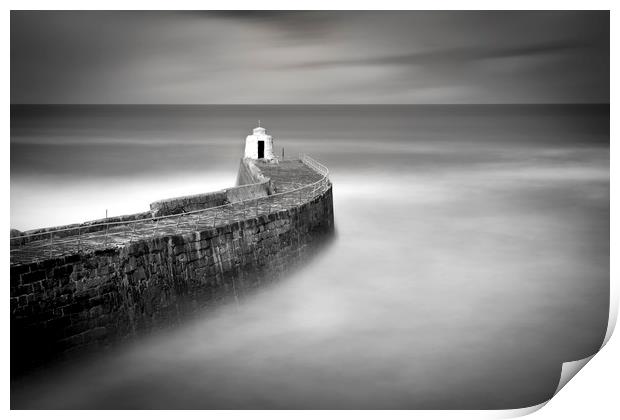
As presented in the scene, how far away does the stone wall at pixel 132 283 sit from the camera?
4.55 meters

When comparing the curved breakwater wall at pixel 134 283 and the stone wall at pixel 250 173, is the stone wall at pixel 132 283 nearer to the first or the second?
the curved breakwater wall at pixel 134 283

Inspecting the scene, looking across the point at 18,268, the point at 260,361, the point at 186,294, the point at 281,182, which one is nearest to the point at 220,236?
the point at 186,294

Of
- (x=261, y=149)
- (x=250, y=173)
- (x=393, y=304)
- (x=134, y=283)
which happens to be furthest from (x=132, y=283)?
(x=261, y=149)

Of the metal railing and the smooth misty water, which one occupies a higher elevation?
the metal railing

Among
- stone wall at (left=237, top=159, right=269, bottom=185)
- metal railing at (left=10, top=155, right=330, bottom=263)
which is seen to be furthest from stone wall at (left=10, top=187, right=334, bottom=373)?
stone wall at (left=237, top=159, right=269, bottom=185)

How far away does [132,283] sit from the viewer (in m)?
5.41

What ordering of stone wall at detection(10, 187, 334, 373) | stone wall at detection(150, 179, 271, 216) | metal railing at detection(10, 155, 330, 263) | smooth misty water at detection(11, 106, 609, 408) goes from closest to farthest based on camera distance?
smooth misty water at detection(11, 106, 609, 408), stone wall at detection(10, 187, 334, 373), metal railing at detection(10, 155, 330, 263), stone wall at detection(150, 179, 271, 216)

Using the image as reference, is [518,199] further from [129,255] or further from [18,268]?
[18,268]

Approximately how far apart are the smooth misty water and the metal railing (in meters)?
0.55

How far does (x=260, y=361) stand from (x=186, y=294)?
1.35 m

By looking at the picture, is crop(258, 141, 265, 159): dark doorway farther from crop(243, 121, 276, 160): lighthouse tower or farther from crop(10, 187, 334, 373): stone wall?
crop(10, 187, 334, 373): stone wall

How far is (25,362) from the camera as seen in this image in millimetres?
4469

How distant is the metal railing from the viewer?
5020 millimetres

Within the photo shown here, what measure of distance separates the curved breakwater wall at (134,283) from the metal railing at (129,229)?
0.44 ft
